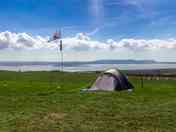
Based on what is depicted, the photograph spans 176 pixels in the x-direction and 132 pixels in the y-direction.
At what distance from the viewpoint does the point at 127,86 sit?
2739 centimetres

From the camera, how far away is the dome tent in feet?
86.6

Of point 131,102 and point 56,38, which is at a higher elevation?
Answer: point 56,38

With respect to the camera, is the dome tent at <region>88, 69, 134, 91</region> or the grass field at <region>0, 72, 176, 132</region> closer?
the grass field at <region>0, 72, 176, 132</region>

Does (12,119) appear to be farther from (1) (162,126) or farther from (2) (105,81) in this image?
(2) (105,81)

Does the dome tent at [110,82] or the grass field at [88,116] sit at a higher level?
the dome tent at [110,82]

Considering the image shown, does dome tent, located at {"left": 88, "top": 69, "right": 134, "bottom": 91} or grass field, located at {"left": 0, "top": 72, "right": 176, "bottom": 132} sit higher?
dome tent, located at {"left": 88, "top": 69, "right": 134, "bottom": 91}

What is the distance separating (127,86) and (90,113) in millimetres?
12509

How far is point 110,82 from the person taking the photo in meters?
26.5

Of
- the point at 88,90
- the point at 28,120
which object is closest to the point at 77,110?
the point at 28,120

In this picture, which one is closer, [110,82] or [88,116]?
[88,116]

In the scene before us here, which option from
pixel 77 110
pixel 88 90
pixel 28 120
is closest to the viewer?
pixel 28 120

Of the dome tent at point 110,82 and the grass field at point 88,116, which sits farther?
the dome tent at point 110,82

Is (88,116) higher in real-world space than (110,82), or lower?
lower

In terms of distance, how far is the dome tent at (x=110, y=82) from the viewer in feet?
86.6
